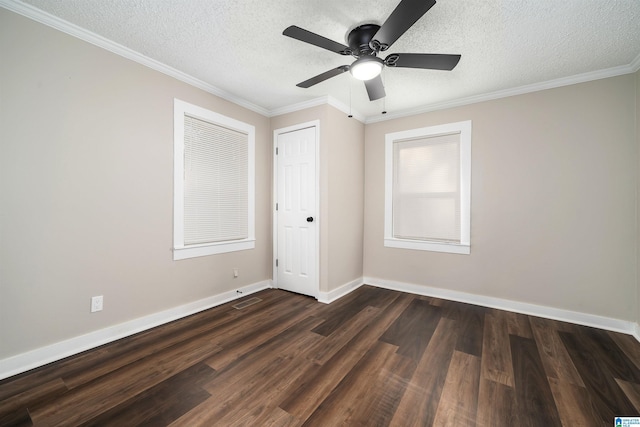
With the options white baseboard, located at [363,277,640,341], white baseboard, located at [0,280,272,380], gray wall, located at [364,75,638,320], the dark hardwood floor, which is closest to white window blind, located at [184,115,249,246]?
white baseboard, located at [0,280,272,380]

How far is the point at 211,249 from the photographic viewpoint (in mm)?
3133

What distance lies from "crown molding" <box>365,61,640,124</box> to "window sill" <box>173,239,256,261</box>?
9.12 feet

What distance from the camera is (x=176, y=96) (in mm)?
2785

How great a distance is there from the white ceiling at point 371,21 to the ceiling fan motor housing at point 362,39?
1.9 inches

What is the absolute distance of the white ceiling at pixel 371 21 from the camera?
183 centimetres

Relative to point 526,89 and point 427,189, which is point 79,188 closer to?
point 427,189

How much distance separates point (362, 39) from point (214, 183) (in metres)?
2.23

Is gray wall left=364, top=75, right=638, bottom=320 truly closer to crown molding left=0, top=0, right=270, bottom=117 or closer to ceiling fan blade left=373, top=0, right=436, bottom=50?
ceiling fan blade left=373, top=0, right=436, bottom=50

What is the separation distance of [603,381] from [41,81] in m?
4.69

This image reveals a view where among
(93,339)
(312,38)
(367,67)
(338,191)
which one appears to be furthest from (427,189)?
(93,339)

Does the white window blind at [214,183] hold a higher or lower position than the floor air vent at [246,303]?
higher

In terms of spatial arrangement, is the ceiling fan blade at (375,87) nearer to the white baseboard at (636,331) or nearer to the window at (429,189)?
the window at (429,189)

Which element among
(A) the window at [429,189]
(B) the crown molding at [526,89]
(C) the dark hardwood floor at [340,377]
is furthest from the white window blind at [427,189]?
(C) the dark hardwood floor at [340,377]

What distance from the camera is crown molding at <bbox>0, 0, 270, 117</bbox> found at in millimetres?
1859
